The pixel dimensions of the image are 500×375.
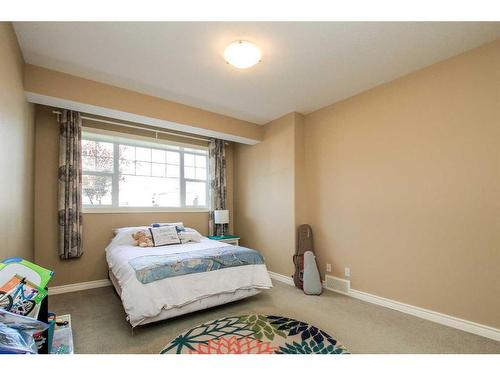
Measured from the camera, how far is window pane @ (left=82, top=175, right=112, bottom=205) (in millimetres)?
3543

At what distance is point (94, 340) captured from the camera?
2.07 meters

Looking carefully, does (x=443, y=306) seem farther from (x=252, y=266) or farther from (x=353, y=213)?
(x=252, y=266)

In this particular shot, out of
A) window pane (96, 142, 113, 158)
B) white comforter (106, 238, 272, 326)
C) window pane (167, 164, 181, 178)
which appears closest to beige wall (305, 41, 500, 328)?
white comforter (106, 238, 272, 326)

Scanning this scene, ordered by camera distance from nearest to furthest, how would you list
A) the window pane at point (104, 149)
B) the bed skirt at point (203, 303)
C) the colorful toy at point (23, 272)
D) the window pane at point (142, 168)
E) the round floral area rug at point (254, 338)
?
the colorful toy at point (23, 272) < the round floral area rug at point (254, 338) < the bed skirt at point (203, 303) < the window pane at point (104, 149) < the window pane at point (142, 168)

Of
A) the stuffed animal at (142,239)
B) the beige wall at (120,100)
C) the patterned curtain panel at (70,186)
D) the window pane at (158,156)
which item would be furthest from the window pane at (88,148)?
the stuffed animal at (142,239)

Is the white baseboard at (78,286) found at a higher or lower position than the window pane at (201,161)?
lower

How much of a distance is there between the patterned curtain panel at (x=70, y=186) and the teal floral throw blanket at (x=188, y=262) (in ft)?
4.62

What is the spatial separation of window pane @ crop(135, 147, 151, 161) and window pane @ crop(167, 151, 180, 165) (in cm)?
34

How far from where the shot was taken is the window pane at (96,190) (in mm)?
3543

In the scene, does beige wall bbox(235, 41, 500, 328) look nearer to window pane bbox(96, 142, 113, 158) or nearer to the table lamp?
the table lamp

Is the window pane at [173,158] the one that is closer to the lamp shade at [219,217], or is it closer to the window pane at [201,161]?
the window pane at [201,161]

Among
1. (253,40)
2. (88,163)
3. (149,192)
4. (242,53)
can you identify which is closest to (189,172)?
(149,192)

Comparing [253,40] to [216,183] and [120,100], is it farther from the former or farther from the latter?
[216,183]

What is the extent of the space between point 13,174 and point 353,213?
3595 mm
